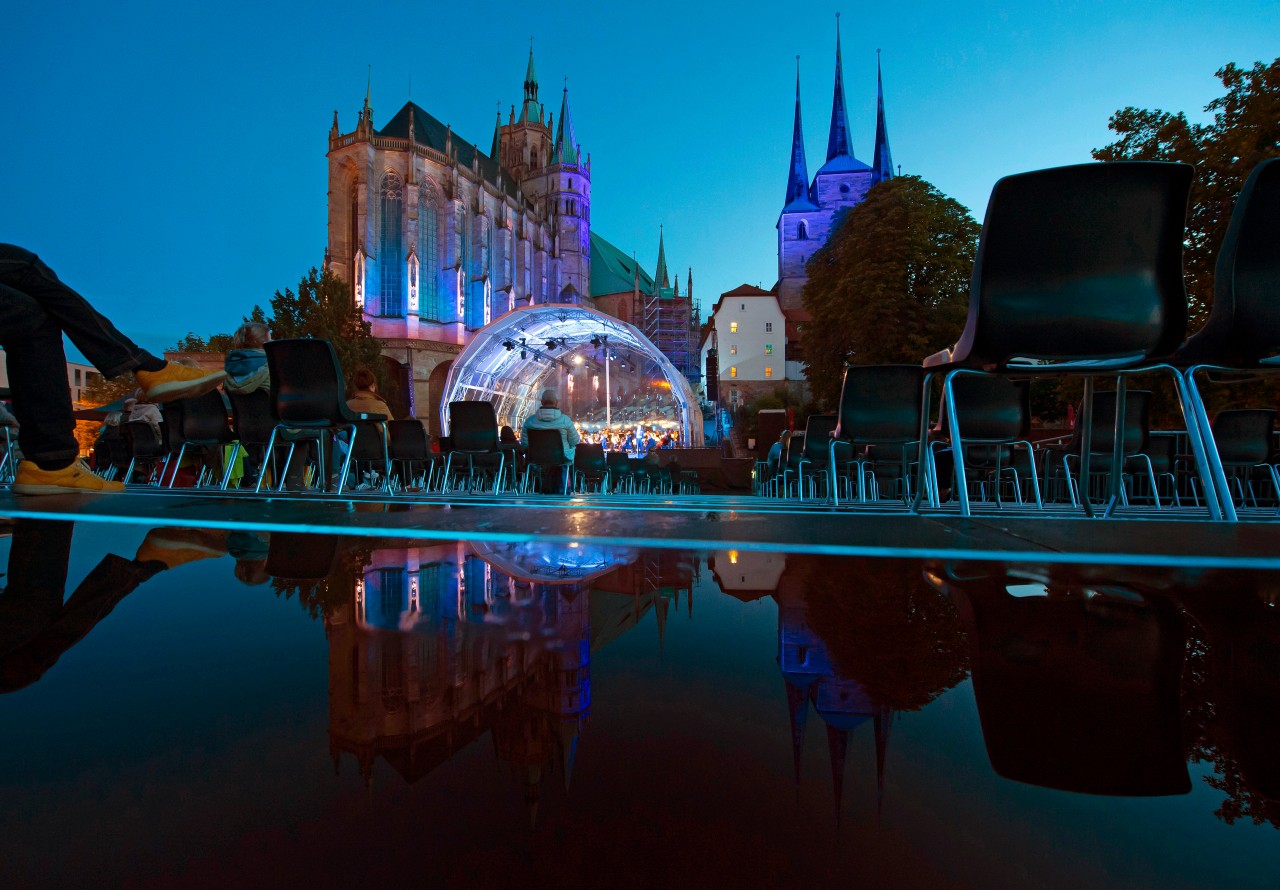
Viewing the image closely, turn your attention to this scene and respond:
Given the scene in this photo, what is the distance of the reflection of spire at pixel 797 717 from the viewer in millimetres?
469

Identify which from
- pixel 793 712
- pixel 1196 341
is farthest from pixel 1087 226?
pixel 793 712

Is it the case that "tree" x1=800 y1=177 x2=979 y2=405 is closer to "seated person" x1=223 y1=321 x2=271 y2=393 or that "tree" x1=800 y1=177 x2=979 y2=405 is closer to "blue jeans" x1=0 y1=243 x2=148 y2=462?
"seated person" x1=223 y1=321 x2=271 y2=393

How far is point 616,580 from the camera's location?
1.02m

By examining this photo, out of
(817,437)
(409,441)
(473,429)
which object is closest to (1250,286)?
(817,437)

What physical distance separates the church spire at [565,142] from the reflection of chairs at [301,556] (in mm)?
51808

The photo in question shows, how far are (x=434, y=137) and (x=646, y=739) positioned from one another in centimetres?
4506

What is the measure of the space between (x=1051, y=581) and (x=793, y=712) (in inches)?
26.5

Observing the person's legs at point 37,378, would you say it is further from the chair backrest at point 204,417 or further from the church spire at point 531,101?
the church spire at point 531,101

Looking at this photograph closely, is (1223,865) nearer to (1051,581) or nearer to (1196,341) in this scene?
(1051,581)

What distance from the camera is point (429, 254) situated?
114ft

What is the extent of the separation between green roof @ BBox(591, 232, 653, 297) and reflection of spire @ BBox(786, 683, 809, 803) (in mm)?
55288

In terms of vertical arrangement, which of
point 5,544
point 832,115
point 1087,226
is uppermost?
point 832,115

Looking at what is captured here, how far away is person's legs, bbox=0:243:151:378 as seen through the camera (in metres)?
2.52

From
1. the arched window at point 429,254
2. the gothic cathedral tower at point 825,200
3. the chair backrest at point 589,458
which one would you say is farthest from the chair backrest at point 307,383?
the gothic cathedral tower at point 825,200
